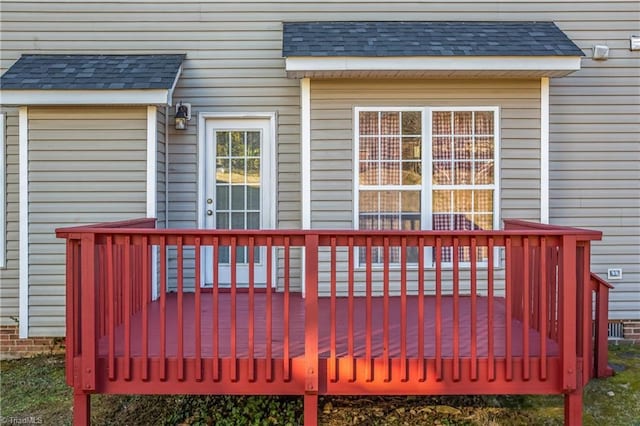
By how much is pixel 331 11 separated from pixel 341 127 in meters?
1.32

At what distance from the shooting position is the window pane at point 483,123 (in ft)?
16.7

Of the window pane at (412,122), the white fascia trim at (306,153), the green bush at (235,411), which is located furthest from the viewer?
the window pane at (412,122)

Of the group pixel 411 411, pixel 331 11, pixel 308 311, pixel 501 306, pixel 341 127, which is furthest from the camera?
pixel 331 11

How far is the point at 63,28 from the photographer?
5.36 meters

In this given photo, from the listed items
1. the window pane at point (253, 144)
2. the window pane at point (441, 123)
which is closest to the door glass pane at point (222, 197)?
the window pane at point (253, 144)

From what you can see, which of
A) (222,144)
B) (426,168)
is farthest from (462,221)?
(222,144)

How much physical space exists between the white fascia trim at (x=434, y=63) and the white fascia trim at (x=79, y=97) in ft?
4.46

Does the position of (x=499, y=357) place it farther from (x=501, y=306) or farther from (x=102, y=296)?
(x=102, y=296)

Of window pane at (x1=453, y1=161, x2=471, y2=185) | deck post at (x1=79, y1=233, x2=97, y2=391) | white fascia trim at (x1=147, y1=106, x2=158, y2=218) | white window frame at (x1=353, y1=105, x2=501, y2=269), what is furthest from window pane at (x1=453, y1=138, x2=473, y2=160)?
deck post at (x1=79, y1=233, x2=97, y2=391)

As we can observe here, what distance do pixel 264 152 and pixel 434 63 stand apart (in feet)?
6.50

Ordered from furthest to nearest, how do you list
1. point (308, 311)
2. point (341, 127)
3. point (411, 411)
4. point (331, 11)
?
1. point (331, 11)
2. point (341, 127)
3. point (411, 411)
4. point (308, 311)

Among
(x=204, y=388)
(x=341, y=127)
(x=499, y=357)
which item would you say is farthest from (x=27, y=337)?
(x=499, y=357)

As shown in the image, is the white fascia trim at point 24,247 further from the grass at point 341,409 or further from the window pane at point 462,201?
the window pane at point 462,201

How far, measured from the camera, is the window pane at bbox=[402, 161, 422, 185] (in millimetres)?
5086
